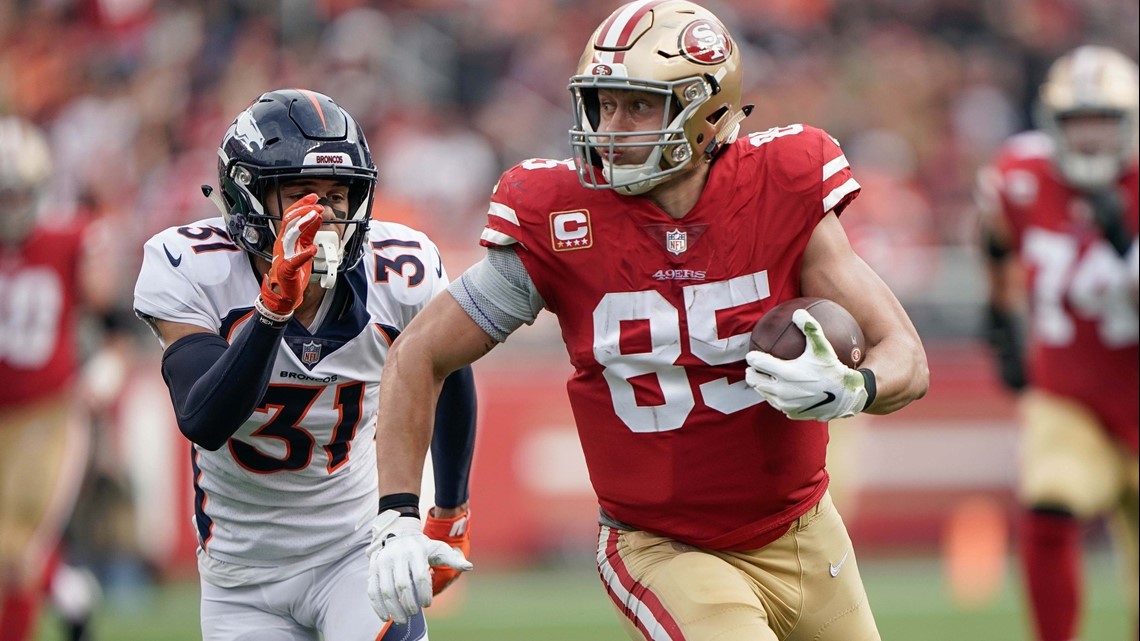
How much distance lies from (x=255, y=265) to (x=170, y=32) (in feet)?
28.3

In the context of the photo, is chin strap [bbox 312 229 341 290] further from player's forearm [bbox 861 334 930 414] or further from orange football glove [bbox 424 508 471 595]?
player's forearm [bbox 861 334 930 414]

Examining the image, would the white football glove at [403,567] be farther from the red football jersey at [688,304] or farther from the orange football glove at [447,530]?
the orange football glove at [447,530]

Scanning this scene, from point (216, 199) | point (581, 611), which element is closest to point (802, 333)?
point (216, 199)

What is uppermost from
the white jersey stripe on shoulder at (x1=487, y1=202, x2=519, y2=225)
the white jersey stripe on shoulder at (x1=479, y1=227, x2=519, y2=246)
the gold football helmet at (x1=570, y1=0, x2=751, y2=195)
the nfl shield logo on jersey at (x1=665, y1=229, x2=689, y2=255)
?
the gold football helmet at (x1=570, y1=0, x2=751, y2=195)

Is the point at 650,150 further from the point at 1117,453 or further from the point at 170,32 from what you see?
the point at 170,32

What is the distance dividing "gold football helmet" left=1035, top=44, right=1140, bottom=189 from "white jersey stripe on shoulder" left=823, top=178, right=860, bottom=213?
2.82 meters

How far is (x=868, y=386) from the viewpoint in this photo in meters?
3.05

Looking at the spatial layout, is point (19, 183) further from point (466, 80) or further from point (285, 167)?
point (466, 80)

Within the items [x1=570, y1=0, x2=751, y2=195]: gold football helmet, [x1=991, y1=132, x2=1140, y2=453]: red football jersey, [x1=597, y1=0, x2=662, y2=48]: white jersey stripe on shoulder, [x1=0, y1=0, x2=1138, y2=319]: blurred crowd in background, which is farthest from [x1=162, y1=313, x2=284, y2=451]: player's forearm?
[x1=0, y1=0, x2=1138, y2=319]: blurred crowd in background

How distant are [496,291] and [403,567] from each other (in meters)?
0.63

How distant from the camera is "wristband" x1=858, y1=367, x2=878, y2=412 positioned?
304cm

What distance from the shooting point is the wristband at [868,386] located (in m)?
3.04

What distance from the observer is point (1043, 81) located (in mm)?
11828

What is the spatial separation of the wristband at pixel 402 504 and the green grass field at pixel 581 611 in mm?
3866
